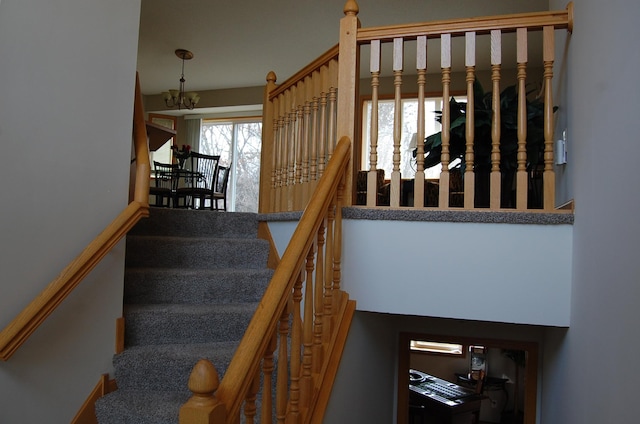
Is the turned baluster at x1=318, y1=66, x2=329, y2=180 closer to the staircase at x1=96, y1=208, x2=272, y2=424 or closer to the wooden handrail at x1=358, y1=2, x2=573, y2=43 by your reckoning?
the wooden handrail at x1=358, y1=2, x2=573, y2=43

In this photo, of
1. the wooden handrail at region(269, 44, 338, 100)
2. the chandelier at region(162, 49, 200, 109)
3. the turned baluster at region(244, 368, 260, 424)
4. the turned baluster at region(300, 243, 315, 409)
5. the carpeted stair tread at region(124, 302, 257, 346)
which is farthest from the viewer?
the chandelier at region(162, 49, 200, 109)

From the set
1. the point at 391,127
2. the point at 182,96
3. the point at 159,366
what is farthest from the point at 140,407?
the point at 391,127

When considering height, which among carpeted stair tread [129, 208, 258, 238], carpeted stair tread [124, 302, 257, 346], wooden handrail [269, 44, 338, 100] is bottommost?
carpeted stair tread [124, 302, 257, 346]

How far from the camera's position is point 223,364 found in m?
2.03

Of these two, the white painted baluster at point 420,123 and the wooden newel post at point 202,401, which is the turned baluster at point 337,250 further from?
the wooden newel post at point 202,401

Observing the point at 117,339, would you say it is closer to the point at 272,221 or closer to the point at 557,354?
the point at 272,221

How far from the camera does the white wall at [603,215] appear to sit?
1.36m

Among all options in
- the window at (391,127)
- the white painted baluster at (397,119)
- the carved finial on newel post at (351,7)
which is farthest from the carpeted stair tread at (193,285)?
the window at (391,127)

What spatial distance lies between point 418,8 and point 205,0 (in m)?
2.26

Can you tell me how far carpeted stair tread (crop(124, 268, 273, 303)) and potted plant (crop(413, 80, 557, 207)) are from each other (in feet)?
3.98

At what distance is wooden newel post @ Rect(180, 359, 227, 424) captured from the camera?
0.93 meters

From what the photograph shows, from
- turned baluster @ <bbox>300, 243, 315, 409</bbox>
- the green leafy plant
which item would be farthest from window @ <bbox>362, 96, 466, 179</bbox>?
turned baluster @ <bbox>300, 243, 315, 409</bbox>

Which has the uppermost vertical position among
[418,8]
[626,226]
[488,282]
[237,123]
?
[418,8]

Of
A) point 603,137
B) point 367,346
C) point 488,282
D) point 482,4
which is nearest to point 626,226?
point 603,137
